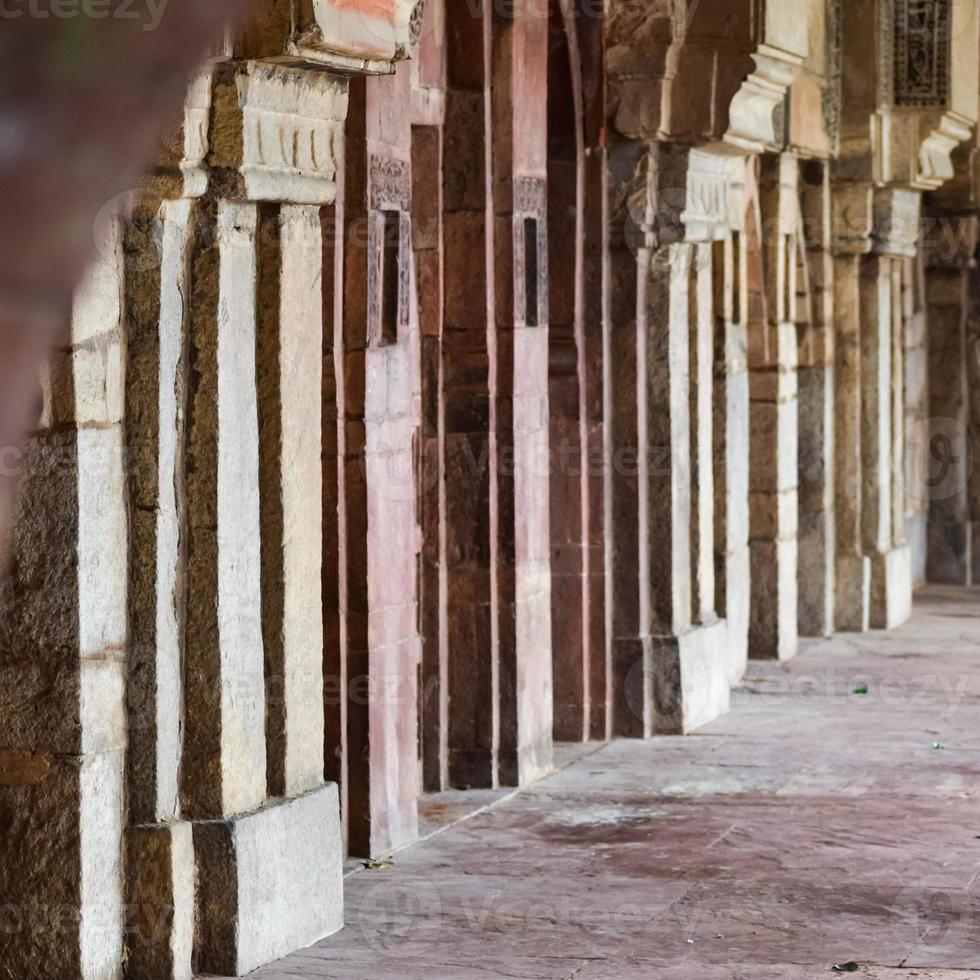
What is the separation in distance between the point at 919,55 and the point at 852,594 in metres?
3.70

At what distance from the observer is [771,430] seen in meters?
12.2

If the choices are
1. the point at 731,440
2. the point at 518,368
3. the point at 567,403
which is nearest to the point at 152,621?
the point at 518,368

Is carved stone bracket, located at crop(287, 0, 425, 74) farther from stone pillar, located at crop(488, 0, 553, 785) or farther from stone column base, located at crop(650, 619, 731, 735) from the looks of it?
stone column base, located at crop(650, 619, 731, 735)

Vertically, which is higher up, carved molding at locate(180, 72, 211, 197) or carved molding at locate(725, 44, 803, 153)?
carved molding at locate(725, 44, 803, 153)

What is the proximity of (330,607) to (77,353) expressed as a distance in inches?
81.3

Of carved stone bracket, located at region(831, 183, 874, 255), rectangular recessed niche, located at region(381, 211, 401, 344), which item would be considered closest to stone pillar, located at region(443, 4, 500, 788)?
rectangular recessed niche, located at region(381, 211, 401, 344)

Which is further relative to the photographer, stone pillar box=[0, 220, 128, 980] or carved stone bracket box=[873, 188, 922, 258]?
carved stone bracket box=[873, 188, 922, 258]

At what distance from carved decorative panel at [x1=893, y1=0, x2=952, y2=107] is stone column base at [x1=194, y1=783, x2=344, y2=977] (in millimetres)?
8572

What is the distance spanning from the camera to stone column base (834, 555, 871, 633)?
13.6 meters

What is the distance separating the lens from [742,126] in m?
9.41

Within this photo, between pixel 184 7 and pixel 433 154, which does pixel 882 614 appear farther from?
pixel 184 7

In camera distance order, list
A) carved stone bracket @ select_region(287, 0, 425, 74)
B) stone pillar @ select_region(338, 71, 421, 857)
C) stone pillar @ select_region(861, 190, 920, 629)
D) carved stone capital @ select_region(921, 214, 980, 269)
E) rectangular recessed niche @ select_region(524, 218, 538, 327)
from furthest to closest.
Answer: carved stone capital @ select_region(921, 214, 980, 269)
stone pillar @ select_region(861, 190, 920, 629)
rectangular recessed niche @ select_region(524, 218, 538, 327)
stone pillar @ select_region(338, 71, 421, 857)
carved stone bracket @ select_region(287, 0, 425, 74)

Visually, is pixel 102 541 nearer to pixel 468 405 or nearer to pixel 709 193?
pixel 468 405

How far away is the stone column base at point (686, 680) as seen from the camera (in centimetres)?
944
